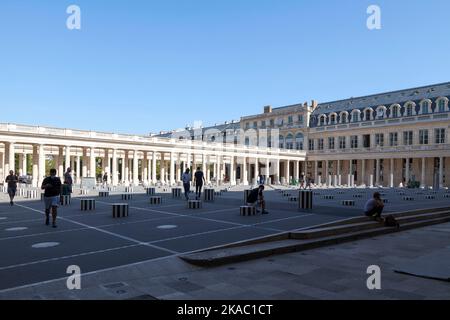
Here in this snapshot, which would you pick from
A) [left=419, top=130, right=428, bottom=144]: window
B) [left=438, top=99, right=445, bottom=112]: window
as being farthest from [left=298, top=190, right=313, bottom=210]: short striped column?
[left=438, top=99, right=445, bottom=112]: window

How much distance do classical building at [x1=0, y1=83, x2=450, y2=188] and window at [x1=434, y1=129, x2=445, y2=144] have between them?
15 cm

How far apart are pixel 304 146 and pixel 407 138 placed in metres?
22.3

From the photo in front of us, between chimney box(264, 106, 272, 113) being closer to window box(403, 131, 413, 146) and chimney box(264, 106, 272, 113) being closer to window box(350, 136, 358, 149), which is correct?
window box(350, 136, 358, 149)

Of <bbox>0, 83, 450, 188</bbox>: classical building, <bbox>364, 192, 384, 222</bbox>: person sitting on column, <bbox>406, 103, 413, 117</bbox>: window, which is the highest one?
<bbox>406, 103, 413, 117</bbox>: window

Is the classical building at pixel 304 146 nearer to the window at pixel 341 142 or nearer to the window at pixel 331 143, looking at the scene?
the window at pixel 341 142

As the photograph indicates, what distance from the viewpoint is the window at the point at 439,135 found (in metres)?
57.8

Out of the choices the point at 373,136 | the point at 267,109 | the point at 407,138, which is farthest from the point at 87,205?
the point at 267,109

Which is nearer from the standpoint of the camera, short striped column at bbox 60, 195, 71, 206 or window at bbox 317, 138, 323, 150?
short striped column at bbox 60, 195, 71, 206

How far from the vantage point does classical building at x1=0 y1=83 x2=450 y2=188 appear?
50.6 metres

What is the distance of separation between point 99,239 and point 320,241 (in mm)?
6621

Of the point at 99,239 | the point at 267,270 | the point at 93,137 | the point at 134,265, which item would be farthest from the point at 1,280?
the point at 93,137

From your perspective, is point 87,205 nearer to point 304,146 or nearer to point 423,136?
point 423,136

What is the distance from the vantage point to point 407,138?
6244cm

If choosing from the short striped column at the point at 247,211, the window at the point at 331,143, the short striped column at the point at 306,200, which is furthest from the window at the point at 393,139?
the short striped column at the point at 247,211
